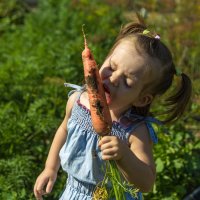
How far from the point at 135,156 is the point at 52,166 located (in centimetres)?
63

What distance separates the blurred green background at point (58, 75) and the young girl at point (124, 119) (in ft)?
1.54

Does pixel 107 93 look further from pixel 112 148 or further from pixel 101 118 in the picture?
pixel 112 148

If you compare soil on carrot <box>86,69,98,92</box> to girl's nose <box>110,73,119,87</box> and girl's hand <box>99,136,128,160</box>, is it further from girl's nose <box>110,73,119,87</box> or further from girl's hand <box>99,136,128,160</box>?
girl's hand <box>99,136,128,160</box>

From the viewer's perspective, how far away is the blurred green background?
13.4ft

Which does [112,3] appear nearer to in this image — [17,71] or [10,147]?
[17,71]

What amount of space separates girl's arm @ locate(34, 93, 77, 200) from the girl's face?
397 mm

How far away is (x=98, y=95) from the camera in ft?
9.01

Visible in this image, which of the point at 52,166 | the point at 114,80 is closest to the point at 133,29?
the point at 114,80

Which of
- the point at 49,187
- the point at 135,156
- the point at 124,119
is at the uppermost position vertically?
the point at 124,119

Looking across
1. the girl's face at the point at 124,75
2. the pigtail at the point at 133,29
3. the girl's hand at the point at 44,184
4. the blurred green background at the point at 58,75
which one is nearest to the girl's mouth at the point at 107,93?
the girl's face at the point at 124,75

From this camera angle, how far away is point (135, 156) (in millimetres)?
2787

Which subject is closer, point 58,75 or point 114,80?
point 114,80

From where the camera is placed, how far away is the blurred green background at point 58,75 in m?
4.10

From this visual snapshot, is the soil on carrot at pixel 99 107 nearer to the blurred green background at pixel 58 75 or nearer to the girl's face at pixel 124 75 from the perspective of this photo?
the girl's face at pixel 124 75
